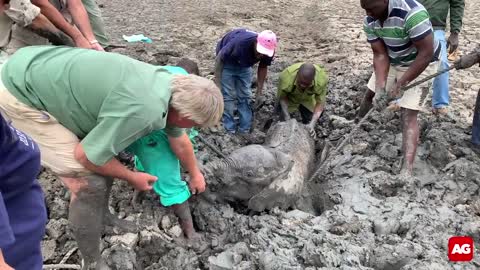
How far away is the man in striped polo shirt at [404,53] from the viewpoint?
3.64m

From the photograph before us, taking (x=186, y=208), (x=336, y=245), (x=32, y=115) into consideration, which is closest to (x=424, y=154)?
(x=336, y=245)

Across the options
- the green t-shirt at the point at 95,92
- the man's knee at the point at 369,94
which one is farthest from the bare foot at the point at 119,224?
the man's knee at the point at 369,94

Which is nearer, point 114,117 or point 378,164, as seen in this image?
point 114,117

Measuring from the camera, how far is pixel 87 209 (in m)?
2.72

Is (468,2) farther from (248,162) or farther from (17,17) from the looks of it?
(17,17)

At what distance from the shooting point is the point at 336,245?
311 centimetres

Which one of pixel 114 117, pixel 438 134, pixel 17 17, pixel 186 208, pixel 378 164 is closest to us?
pixel 114 117

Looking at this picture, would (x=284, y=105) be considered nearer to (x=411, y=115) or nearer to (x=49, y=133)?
(x=411, y=115)

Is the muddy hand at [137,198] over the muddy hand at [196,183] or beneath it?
beneath

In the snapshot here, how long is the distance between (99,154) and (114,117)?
216mm

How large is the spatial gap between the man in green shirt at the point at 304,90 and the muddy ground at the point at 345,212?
264 millimetres

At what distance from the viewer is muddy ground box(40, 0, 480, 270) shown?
3.05m

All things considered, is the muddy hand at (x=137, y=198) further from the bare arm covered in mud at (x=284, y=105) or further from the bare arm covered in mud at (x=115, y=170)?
the bare arm covered in mud at (x=284, y=105)

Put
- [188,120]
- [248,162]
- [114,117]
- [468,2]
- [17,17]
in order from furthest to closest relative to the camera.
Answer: [468,2], [248,162], [17,17], [188,120], [114,117]
